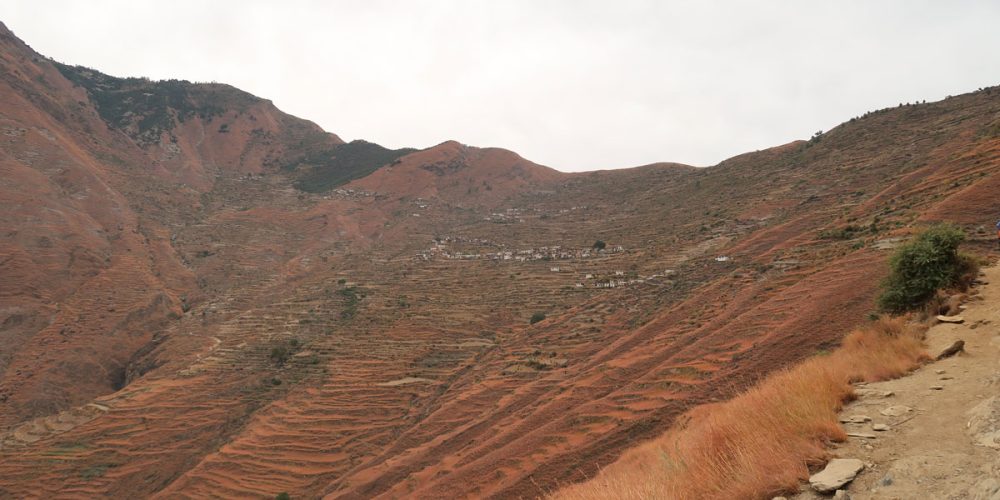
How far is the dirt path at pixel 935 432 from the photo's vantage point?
12.0 feet

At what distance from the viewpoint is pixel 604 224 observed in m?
50.6

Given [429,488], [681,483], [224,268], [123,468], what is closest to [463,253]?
[224,268]

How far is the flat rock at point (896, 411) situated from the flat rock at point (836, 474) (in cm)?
139

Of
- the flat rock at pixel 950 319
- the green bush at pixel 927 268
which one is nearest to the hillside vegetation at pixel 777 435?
the flat rock at pixel 950 319

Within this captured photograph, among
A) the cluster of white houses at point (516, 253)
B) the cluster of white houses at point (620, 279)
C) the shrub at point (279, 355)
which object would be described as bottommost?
the shrub at point (279, 355)

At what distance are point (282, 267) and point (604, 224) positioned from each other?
32.9m

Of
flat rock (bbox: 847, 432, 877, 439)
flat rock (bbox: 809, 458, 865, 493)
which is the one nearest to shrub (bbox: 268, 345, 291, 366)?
flat rock (bbox: 847, 432, 877, 439)

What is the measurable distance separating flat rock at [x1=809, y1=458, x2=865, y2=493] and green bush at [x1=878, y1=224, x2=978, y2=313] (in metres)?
7.60

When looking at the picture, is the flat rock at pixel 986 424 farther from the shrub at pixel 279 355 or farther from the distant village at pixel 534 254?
the shrub at pixel 279 355

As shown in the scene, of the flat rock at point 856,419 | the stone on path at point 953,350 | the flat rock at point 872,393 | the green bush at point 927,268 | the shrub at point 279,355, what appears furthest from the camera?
the shrub at point 279,355

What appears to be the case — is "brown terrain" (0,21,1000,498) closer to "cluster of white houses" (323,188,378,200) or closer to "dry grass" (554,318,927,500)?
"cluster of white houses" (323,188,378,200)

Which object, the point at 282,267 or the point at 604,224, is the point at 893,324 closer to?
the point at 604,224

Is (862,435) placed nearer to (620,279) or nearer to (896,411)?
(896,411)

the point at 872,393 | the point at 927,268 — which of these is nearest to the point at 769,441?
the point at 872,393
